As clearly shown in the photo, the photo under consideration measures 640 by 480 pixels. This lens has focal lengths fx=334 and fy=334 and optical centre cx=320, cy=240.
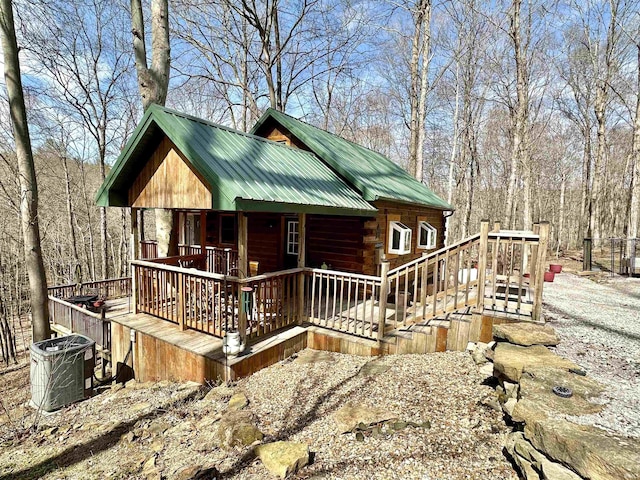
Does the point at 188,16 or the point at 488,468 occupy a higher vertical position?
Answer: the point at 188,16

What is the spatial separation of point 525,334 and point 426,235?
22.1 ft

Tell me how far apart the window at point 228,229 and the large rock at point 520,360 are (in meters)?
7.50

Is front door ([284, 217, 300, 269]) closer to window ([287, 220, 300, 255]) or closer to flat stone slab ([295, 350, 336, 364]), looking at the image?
window ([287, 220, 300, 255])

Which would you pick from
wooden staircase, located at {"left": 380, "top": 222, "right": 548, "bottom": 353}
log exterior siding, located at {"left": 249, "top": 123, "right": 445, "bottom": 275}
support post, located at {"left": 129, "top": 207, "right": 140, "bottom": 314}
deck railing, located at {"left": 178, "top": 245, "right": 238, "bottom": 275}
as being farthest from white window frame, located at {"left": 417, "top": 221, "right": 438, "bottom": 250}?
support post, located at {"left": 129, "top": 207, "right": 140, "bottom": 314}

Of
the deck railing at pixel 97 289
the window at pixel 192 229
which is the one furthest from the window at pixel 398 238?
the deck railing at pixel 97 289

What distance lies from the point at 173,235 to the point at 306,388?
549 cm

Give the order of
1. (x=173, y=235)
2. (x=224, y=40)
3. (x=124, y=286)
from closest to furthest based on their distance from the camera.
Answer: (x=173, y=235)
(x=124, y=286)
(x=224, y=40)

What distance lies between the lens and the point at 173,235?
27.5ft

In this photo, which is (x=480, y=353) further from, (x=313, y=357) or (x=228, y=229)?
(x=228, y=229)

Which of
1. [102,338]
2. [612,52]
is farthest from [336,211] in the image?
[612,52]

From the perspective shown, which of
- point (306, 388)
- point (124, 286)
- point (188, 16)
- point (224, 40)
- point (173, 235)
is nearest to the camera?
point (306, 388)

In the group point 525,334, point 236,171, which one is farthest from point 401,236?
point 236,171

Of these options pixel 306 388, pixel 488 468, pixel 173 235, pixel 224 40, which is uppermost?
pixel 224 40

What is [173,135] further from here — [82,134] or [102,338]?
[82,134]
